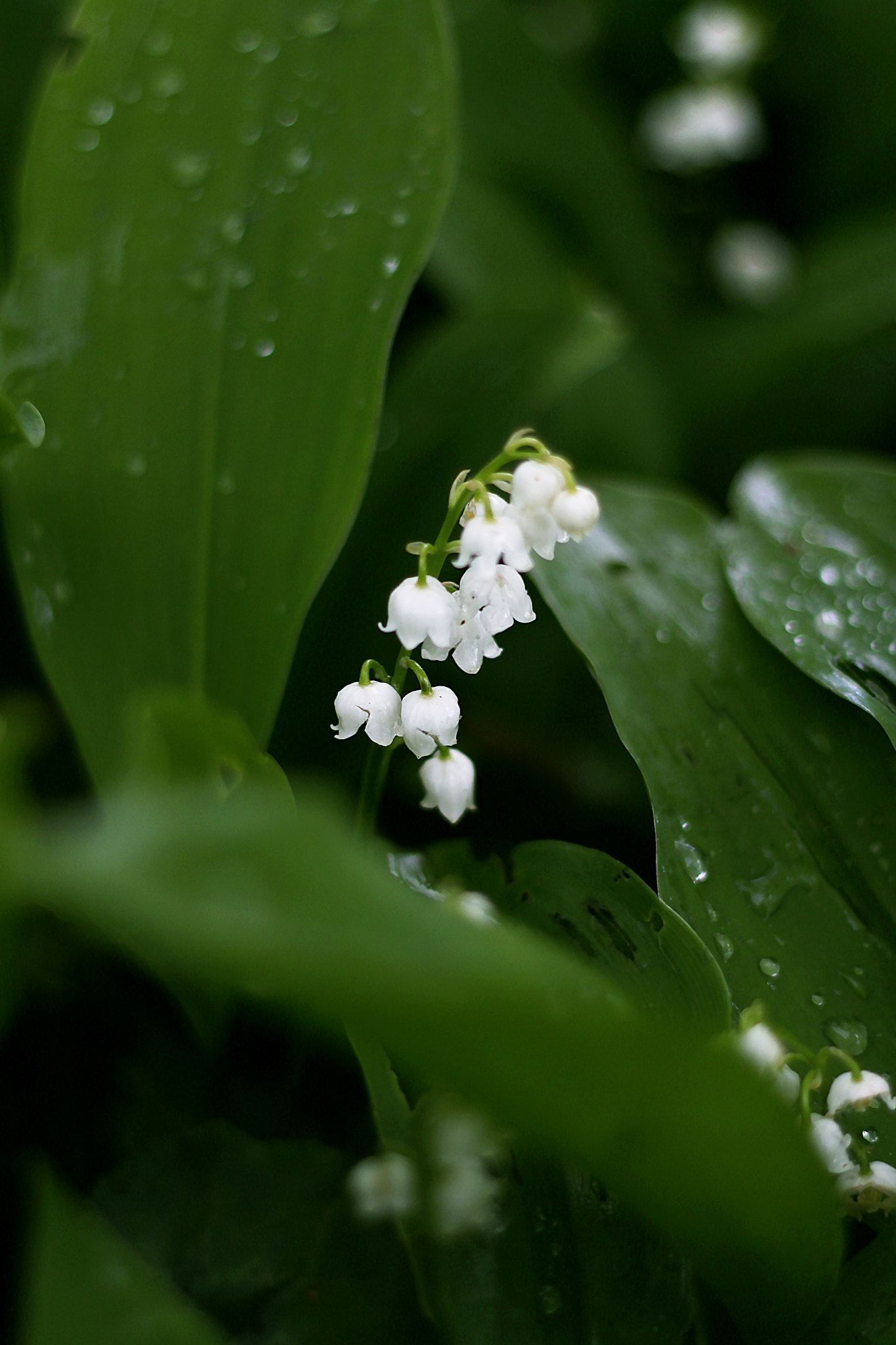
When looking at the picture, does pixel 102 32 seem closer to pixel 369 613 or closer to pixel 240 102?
pixel 240 102

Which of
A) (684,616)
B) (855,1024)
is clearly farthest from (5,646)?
(855,1024)

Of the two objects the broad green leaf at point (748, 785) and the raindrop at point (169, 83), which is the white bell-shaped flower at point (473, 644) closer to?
the broad green leaf at point (748, 785)

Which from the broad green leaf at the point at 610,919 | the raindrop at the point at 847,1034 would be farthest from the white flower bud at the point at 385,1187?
the raindrop at the point at 847,1034

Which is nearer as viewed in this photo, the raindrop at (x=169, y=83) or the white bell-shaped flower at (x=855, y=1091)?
the white bell-shaped flower at (x=855, y=1091)

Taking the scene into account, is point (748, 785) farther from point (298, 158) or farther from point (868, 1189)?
point (298, 158)

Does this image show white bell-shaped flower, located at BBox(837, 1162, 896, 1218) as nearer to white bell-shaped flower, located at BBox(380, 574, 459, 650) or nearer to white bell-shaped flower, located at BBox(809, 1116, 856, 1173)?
white bell-shaped flower, located at BBox(809, 1116, 856, 1173)

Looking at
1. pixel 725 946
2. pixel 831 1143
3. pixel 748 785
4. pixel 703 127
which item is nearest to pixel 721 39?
pixel 703 127

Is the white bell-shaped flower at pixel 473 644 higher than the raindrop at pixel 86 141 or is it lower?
lower
